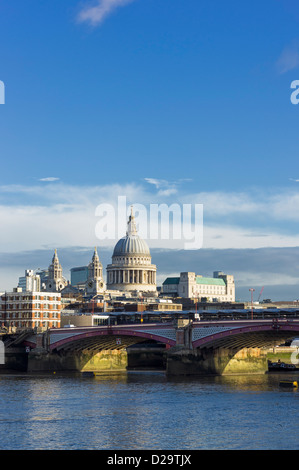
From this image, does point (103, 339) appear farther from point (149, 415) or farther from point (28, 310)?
point (149, 415)

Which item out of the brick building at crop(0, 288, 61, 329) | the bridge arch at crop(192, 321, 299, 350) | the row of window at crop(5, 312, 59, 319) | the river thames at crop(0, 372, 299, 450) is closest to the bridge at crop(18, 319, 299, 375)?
the bridge arch at crop(192, 321, 299, 350)

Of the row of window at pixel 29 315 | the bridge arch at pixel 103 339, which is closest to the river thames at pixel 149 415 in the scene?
the bridge arch at pixel 103 339

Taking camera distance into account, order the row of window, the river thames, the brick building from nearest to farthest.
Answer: the river thames, the brick building, the row of window

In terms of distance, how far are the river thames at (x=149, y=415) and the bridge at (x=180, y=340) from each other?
25.6ft

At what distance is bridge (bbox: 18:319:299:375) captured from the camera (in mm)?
99750

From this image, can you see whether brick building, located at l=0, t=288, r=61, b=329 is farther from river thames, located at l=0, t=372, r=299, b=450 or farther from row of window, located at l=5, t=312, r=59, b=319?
river thames, located at l=0, t=372, r=299, b=450

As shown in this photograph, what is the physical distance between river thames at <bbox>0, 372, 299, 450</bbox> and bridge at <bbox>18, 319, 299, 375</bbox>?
7.81 metres

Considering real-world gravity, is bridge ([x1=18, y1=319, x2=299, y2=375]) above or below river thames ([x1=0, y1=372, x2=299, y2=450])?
above

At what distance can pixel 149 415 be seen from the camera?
2496 inches

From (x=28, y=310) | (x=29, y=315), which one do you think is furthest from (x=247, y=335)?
(x=28, y=310)

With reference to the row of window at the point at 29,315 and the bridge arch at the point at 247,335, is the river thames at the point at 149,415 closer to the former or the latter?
the bridge arch at the point at 247,335

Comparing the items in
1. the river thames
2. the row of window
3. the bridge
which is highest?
the row of window

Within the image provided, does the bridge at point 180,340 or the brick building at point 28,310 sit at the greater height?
the brick building at point 28,310

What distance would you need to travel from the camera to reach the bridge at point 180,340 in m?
99.8
